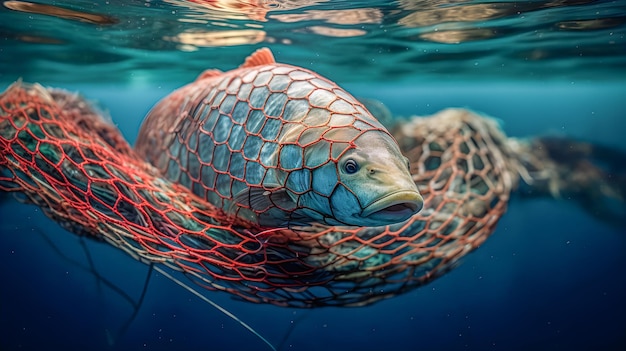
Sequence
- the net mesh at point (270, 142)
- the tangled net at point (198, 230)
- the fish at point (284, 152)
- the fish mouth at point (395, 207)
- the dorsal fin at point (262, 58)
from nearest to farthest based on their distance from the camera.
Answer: the fish mouth at point (395, 207) → the fish at point (284, 152) → the net mesh at point (270, 142) → the tangled net at point (198, 230) → the dorsal fin at point (262, 58)

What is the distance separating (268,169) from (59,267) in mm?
6663

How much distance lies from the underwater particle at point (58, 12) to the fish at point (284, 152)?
2.72 meters

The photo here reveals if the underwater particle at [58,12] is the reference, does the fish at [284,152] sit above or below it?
below

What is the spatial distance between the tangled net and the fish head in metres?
0.80

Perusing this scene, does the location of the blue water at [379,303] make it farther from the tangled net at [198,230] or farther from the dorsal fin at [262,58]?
the tangled net at [198,230]

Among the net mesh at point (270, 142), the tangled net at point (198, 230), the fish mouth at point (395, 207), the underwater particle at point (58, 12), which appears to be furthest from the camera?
the underwater particle at point (58, 12)

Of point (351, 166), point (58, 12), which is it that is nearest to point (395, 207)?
point (351, 166)

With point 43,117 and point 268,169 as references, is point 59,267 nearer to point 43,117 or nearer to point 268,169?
point 43,117

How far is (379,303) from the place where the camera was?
8.38 meters

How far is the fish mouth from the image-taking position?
254 centimetres

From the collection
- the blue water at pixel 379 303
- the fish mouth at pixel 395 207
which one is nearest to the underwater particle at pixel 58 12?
the blue water at pixel 379 303

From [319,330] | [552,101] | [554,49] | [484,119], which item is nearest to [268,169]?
[484,119]

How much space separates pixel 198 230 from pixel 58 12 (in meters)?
4.35

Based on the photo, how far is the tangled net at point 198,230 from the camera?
141 inches
